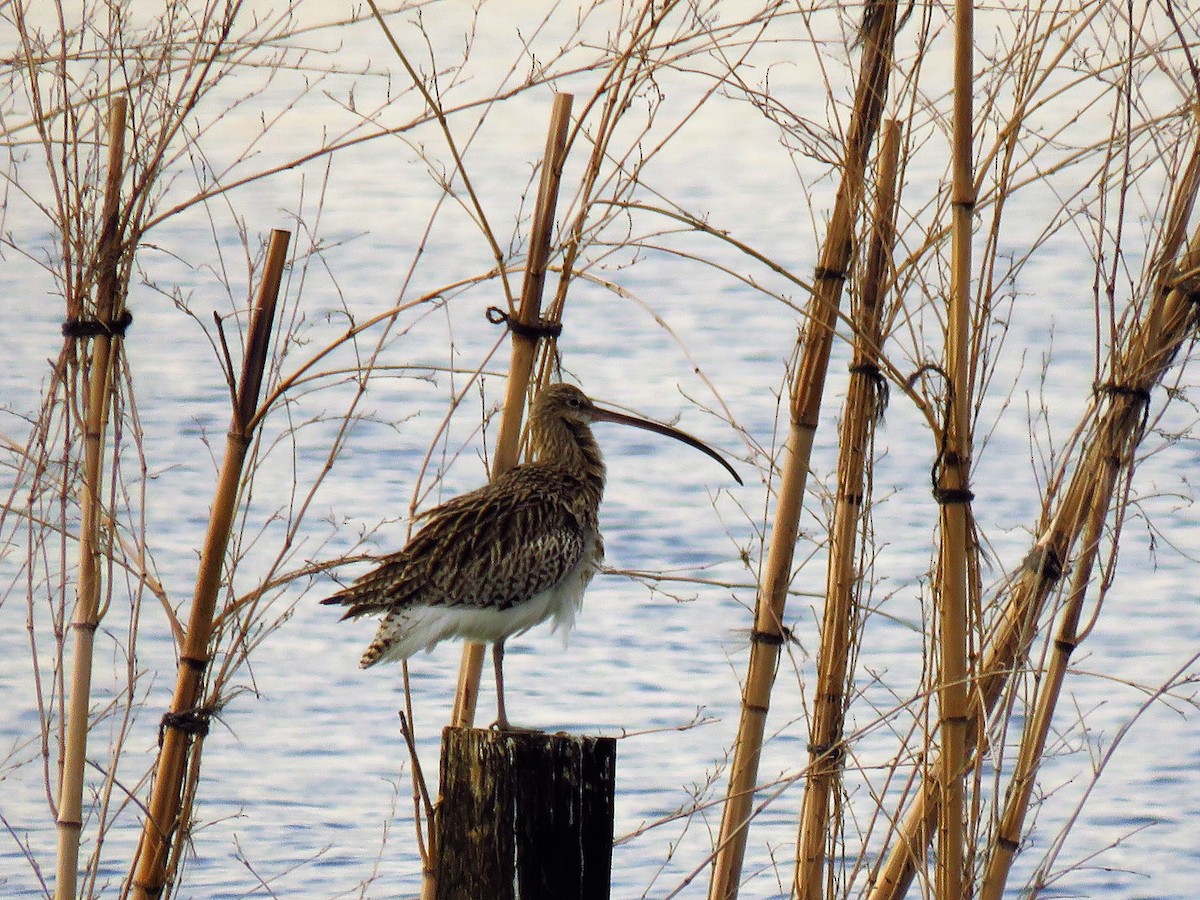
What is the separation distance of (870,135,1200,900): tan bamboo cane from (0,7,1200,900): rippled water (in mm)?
1054

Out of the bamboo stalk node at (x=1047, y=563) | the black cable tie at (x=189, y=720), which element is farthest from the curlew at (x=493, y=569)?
the bamboo stalk node at (x=1047, y=563)

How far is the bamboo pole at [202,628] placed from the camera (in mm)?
4512

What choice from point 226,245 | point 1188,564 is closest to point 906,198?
point 1188,564

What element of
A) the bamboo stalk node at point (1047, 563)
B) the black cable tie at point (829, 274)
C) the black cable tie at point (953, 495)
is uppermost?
the black cable tie at point (829, 274)

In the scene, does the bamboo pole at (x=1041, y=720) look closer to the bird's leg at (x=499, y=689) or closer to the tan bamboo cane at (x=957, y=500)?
the tan bamboo cane at (x=957, y=500)

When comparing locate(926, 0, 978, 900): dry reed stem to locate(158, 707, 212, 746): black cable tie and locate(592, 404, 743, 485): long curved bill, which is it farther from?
locate(158, 707, 212, 746): black cable tie

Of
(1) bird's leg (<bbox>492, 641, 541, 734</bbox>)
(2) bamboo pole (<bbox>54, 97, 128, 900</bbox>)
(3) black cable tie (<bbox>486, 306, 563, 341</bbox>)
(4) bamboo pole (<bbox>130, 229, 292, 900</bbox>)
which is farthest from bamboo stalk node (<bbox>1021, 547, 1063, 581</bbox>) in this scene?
(2) bamboo pole (<bbox>54, 97, 128, 900</bbox>)

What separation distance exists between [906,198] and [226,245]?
5.62m

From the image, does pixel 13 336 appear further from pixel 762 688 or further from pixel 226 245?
pixel 762 688

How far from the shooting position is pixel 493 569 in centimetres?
517

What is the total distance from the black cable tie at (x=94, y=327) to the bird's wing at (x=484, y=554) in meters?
0.90

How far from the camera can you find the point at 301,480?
39.6 ft

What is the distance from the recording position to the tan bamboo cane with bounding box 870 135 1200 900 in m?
4.43

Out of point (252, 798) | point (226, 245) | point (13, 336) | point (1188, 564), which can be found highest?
point (226, 245)
